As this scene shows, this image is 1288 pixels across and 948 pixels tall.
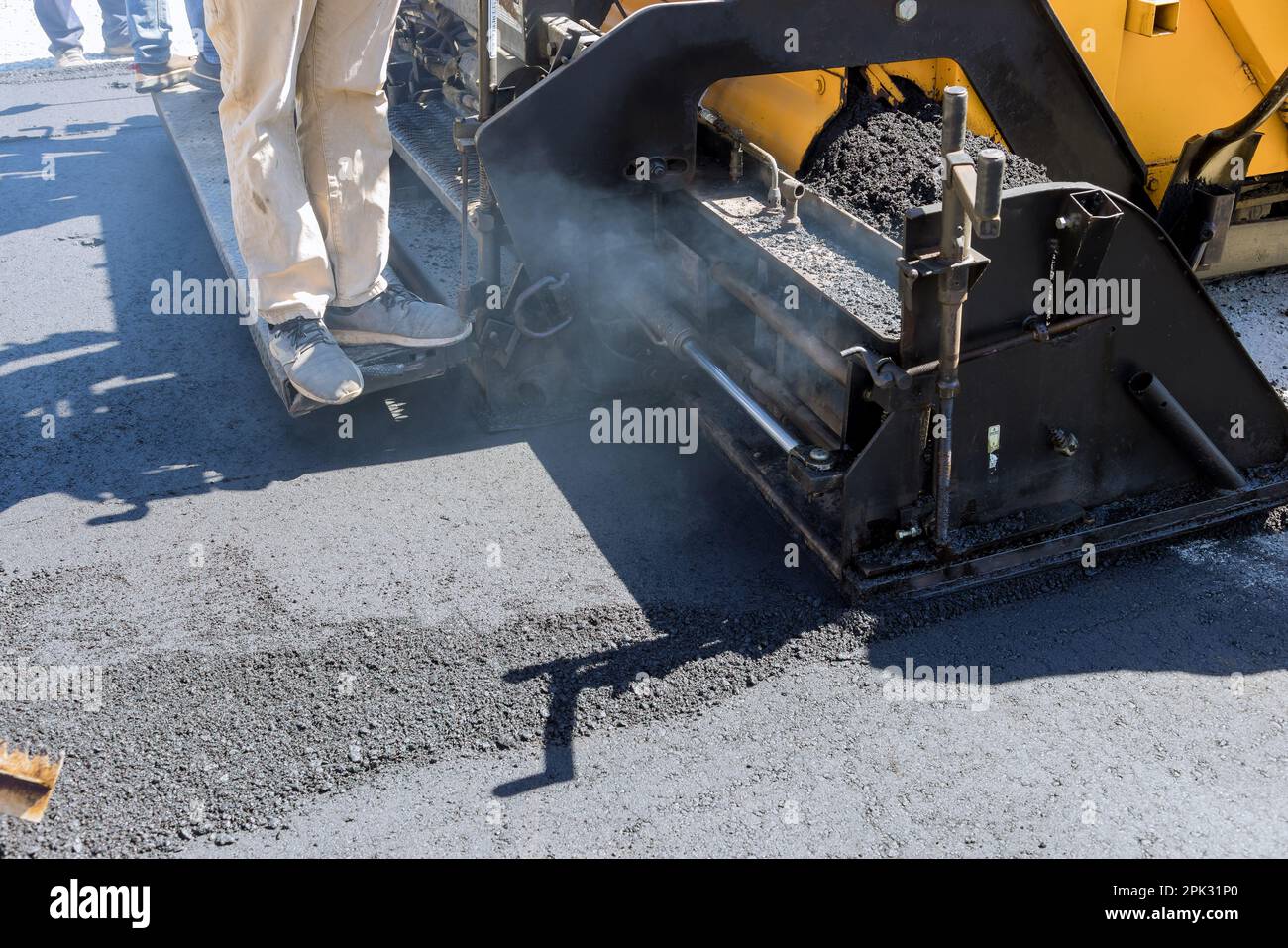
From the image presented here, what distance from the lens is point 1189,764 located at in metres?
2.51

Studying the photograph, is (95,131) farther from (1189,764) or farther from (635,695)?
(1189,764)

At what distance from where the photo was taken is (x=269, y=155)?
355 centimetres

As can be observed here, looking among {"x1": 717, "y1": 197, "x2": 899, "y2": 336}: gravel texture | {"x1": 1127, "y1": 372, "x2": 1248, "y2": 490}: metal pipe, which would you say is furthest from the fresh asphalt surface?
{"x1": 717, "y1": 197, "x2": 899, "y2": 336}: gravel texture

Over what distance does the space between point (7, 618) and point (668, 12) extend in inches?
91.7

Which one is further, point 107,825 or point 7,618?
point 7,618

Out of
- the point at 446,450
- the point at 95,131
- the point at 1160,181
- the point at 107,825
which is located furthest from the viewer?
the point at 95,131

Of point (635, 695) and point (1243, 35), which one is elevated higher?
point (1243, 35)

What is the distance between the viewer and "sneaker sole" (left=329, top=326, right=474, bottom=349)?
12.8 ft

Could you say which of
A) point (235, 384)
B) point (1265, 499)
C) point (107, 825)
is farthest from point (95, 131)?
point (1265, 499)

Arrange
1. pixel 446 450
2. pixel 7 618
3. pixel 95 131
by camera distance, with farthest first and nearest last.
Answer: pixel 95 131 → pixel 446 450 → pixel 7 618

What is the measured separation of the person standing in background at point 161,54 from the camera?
6992 millimetres

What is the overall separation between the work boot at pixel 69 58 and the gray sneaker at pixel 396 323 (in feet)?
20.2

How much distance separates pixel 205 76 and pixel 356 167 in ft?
12.4

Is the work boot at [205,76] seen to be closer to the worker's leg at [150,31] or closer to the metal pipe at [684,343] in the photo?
the worker's leg at [150,31]
